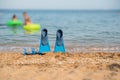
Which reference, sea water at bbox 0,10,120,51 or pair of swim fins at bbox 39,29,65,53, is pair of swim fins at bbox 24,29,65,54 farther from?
sea water at bbox 0,10,120,51

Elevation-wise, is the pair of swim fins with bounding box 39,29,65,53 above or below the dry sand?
above

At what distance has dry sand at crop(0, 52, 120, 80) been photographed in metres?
4.41

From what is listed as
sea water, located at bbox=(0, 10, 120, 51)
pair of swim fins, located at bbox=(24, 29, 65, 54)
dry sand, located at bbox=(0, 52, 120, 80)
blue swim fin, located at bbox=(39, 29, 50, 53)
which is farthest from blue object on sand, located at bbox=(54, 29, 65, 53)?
sea water, located at bbox=(0, 10, 120, 51)

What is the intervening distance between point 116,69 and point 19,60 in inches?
98.9

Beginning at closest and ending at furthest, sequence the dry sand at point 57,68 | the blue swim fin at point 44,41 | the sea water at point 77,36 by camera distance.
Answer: the dry sand at point 57,68
the blue swim fin at point 44,41
the sea water at point 77,36

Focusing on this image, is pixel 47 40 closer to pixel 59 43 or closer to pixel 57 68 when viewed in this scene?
pixel 59 43

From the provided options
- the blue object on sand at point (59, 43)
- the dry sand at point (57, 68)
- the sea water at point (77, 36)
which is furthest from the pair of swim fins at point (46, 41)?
the sea water at point (77, 36)

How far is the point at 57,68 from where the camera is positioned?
4973 mm

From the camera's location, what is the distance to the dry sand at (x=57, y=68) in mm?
4414

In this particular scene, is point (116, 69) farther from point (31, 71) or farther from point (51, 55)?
point (51, 55)

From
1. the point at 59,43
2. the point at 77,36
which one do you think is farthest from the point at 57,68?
the point at 77,36

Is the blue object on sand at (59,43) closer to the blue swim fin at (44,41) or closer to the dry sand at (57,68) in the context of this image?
the blue swim fin at (44,41)

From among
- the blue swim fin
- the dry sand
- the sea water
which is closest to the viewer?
the dry sand

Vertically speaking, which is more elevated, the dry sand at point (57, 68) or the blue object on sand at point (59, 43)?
the blue object on sand at point (59, 43)
